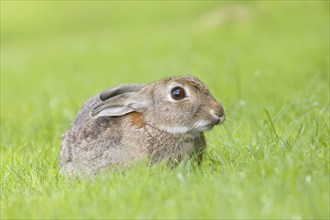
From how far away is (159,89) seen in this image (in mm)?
7359

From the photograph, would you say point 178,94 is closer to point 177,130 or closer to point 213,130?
point 177,130

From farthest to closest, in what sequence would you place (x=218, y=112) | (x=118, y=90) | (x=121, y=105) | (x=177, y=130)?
(x=118, y=90) → (x=121, y=105) → (x=177, y=130) → (x=218, y=112)

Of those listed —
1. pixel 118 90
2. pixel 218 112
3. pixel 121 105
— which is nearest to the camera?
pixel 218 112

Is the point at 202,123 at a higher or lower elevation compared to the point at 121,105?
lower

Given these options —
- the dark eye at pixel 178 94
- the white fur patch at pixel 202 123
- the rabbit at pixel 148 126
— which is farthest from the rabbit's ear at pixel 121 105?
the white fur patch at pixel 202 123

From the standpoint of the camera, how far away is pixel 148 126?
729cm

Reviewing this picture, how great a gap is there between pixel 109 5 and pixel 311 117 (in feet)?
98.7

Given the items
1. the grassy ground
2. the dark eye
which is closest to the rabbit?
the dark eye

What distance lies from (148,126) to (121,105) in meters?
0.39

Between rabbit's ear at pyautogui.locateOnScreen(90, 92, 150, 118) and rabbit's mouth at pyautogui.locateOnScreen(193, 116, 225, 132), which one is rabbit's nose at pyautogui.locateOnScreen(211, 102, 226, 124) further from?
rabbit's ear at pyautogui.locateOnScreen(90, 92, 150, 118)

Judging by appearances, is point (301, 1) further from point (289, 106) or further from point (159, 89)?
point (159, 89)

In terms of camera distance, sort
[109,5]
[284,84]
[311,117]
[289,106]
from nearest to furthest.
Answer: [311,117], [289,106], [284,84], [109,5]

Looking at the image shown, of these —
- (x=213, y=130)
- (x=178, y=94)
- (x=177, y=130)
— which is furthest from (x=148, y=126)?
(x=213, y=130)

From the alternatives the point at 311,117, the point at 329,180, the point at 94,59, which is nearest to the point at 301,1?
the point at 94,59
